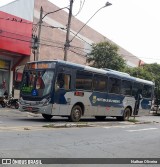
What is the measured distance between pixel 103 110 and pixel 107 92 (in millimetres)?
1033

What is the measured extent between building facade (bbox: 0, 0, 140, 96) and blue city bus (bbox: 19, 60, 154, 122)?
19.5ft

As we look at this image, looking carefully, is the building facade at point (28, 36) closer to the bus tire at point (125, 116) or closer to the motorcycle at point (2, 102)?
the motorcycle at point (2, 102)

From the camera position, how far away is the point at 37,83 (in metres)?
16.7

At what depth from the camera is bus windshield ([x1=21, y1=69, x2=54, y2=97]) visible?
16359 millimetres

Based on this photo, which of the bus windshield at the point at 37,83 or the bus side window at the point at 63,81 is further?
the bus side window at the point at 63,81

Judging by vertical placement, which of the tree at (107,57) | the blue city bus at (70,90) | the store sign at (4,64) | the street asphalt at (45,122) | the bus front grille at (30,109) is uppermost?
the tree at (107,57)

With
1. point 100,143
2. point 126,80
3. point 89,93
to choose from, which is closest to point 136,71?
point 126,80

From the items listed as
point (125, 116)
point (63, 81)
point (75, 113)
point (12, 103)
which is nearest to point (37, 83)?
point (63, 81)

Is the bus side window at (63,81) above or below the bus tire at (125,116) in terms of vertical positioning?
above

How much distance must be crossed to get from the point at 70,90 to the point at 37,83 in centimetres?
162

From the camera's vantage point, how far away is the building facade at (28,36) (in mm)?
27438

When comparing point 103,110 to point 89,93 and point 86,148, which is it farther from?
point 86,148

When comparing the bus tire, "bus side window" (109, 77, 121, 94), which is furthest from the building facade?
the bus tire

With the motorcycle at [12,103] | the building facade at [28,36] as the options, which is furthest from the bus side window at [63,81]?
the motorcycle at [12,103]
